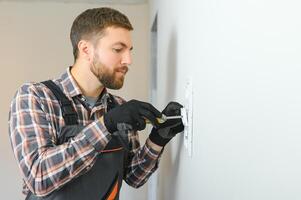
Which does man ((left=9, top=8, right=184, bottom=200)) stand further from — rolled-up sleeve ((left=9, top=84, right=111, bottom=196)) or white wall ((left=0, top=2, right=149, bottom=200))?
white wall ((left=0, top=2, right=149, bottom=200))

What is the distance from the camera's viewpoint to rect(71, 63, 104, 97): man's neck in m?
1.23

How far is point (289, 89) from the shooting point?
1.20 feet

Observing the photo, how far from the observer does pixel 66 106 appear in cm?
113

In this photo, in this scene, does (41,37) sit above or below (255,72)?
above

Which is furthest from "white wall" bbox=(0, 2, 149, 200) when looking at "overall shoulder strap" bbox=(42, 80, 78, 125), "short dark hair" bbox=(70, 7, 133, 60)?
"overall shoulder strap" bbox=(42, 80, 78, 125)

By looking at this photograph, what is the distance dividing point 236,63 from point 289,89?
19 centimetres

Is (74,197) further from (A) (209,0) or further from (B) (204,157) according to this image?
(A) (209,0)

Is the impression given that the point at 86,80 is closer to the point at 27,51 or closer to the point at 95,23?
the point at 95,23

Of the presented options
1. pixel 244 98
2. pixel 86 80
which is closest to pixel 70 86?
pixel 86 80

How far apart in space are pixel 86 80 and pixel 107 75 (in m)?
0.11

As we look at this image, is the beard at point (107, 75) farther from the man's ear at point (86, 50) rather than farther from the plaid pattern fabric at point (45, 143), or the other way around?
the plaid pattern fabric at point (45, 143)

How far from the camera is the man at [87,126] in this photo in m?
0.96

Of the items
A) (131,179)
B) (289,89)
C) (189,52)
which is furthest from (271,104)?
(131,179)

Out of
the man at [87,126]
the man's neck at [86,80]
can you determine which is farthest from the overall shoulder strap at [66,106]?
the man's neck at [86,80]
